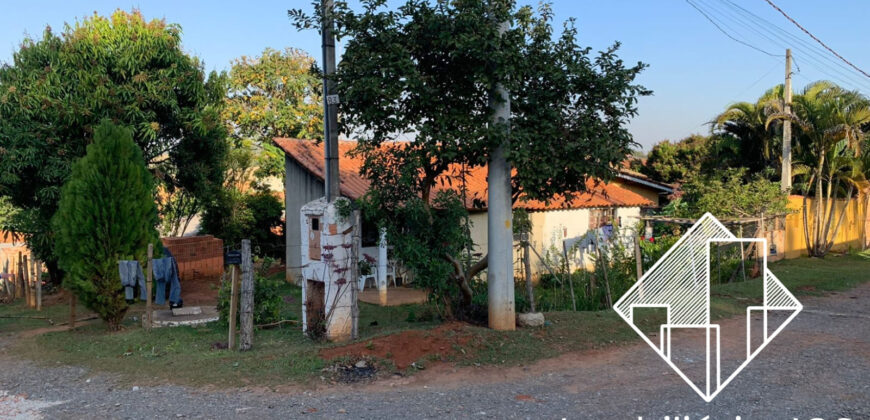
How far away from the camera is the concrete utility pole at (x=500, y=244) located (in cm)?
875

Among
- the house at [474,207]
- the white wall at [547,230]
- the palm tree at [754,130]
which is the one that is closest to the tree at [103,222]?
the house at [474,207]

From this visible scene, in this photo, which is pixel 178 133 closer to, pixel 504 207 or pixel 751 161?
pixel 504 207

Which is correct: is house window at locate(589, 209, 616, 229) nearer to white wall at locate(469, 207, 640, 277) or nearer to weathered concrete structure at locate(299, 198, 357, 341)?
white wall at locate(469, 207, 640, 277)

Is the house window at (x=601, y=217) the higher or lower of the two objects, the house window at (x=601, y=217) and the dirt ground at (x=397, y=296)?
the higher

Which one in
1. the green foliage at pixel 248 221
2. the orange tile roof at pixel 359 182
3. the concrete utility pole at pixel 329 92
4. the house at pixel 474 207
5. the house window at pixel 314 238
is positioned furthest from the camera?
the green foliage at pixel 248 221

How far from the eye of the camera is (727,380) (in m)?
6.87

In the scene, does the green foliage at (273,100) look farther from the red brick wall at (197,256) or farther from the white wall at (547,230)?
the white wall at (547,230)

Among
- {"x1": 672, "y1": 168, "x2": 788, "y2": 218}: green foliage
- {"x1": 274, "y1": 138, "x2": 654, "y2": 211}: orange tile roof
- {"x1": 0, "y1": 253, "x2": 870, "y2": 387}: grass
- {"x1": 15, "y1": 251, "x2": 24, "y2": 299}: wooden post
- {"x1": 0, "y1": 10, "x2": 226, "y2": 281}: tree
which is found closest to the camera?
{"x1": 0, "y1": 253, "x2": 870, "y2": 387}: grass

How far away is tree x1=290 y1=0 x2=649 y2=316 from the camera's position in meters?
8.02

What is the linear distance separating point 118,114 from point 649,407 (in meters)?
13.6

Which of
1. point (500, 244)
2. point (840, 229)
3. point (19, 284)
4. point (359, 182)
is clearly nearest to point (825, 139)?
point (840, 229)

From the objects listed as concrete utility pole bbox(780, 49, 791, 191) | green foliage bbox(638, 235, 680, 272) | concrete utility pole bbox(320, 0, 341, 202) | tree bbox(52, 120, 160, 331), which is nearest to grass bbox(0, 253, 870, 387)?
tree bbox(52, 120, 160, 331)

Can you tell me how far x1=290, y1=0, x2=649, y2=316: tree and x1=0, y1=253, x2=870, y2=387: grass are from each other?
1335 mm

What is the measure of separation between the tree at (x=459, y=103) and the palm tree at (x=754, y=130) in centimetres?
1409
